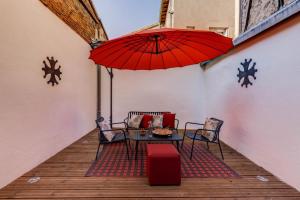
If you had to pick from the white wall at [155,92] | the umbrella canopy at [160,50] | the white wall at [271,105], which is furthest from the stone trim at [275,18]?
the white wall at [155,92]

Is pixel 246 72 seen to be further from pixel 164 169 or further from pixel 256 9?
pixel 256 9

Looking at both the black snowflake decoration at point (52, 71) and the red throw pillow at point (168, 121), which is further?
the red throw pillow at point (168, 121)

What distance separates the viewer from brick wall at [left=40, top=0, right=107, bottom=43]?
11.3 ft

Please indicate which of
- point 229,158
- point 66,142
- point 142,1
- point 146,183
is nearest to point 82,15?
point 66,142

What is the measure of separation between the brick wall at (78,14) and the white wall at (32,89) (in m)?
0.15

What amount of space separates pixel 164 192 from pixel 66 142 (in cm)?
271

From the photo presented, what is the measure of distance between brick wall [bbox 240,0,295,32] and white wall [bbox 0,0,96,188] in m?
4.79

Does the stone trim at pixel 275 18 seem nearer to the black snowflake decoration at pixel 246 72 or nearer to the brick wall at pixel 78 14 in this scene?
the black snowflake decoration at pixel 246 72

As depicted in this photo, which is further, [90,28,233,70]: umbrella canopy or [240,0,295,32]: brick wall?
[240,0,295,32]: brick wall

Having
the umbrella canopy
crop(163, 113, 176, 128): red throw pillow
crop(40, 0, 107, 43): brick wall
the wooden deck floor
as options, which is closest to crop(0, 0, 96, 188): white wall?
crop(40, 0, 107, 43): brick wall

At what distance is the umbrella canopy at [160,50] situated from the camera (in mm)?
2148

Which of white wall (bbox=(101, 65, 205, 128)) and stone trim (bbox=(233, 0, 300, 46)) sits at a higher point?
stone trim (bbox=(233, 0, 300, 46))

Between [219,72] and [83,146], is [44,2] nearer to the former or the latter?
[83,146]

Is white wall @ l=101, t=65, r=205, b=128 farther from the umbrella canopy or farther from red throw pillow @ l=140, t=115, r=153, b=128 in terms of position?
the umbrella canopy
